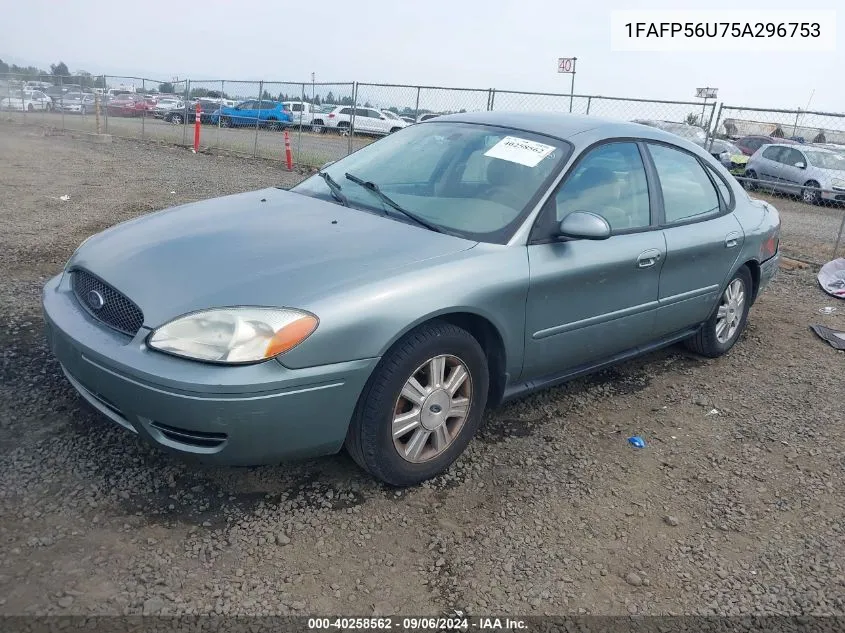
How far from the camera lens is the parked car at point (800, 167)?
1546 cm

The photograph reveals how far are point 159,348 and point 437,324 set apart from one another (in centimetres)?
109

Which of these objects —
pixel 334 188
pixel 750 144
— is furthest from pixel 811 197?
pixel 334 188

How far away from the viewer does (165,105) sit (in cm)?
2458

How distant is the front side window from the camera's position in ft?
11.4

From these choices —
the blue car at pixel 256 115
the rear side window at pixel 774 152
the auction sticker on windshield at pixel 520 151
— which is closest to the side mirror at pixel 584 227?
the auction sticker on windshield at pixel 520 151

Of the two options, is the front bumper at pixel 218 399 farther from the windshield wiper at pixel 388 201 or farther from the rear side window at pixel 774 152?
the rear side window at pixel 774 152

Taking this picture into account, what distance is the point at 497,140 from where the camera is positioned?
3.74 m

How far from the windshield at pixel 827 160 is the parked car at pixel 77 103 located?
78.7 feet

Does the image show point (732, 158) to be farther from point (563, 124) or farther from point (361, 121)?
point (563, 124)

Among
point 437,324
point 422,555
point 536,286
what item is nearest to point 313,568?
point 422,555

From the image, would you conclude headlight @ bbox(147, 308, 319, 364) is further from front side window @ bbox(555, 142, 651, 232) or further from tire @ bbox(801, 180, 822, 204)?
tire @ bbox(801, 180, 822, 204)

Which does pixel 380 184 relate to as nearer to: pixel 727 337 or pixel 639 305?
pixel 639 305

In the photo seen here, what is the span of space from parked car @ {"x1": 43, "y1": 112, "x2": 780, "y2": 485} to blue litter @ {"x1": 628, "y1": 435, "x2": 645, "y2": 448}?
0.45 meters

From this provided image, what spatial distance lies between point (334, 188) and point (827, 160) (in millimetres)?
15674
